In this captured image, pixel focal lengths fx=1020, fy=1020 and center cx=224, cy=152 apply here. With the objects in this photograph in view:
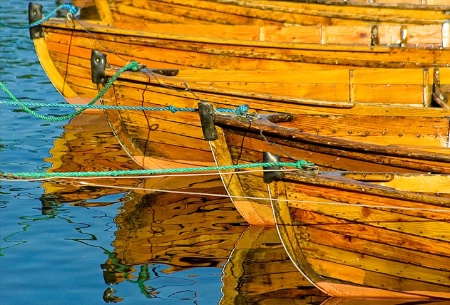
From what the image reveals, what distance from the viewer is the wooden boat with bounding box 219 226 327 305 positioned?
26.6 ft

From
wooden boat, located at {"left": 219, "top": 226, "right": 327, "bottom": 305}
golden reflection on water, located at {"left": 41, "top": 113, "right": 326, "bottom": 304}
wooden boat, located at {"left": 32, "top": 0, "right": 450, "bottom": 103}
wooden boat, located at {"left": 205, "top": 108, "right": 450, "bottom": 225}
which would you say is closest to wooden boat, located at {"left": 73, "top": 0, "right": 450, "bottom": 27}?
wooden boat, located at {"left": 32, "top": 0, "right": 450, "bottom": 103}

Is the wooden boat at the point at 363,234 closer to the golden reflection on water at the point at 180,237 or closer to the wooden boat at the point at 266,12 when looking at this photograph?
the golden reflection on water at the point at 180,237

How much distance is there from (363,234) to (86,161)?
5.19m

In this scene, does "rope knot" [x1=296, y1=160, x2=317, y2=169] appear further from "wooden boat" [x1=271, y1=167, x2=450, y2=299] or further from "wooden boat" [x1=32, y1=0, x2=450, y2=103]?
"wooden boat" [x1=32, y1=0, x2=450, y2=103]

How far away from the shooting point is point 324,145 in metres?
8.61

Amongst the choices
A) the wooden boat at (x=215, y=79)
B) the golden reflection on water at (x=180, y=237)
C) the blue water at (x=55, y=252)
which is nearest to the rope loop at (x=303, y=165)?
the golden reflection on water at (x=180, y=237)

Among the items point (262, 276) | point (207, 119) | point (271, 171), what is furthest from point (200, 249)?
point (271, 171)

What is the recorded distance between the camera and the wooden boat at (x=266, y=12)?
47.8 ft

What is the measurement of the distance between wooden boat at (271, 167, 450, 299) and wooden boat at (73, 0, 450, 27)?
7043 millimetres

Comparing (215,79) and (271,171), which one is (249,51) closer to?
(215,79)

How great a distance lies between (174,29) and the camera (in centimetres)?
1405

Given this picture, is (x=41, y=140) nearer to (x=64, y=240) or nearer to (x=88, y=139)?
(x=88, y=139)

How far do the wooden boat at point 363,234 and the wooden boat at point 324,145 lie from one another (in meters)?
0.61

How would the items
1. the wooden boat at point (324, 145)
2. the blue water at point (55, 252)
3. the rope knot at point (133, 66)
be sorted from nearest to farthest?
the blue water at point (55, 252), the wooden boat at point (324, 145), the rope knot at point (133, 66)
